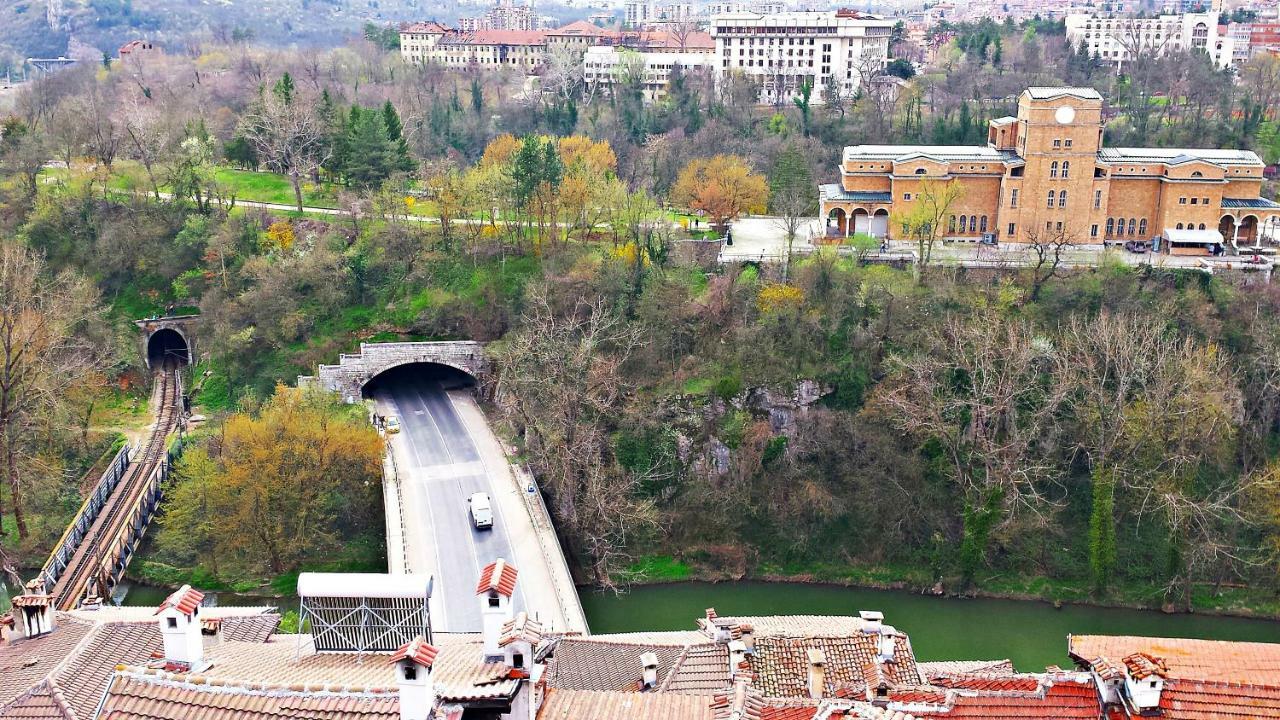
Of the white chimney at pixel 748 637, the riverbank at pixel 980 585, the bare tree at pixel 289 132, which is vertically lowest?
the riverbank at pixel 980 585

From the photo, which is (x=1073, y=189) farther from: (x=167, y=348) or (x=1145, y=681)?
(x=167, y=348)

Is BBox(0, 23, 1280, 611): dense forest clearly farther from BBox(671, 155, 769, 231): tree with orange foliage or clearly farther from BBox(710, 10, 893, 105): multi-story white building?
BBox(710, 10, 893, 105): multi-story white building

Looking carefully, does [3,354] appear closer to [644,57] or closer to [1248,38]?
[644,57]

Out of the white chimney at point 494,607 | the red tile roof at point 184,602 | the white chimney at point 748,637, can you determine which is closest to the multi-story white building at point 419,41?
the white chimney at point 748,637

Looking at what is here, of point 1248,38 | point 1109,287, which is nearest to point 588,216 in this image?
point 1109,287

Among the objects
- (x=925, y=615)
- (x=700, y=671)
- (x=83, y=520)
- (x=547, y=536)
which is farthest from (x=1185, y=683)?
(x=83, y=520)

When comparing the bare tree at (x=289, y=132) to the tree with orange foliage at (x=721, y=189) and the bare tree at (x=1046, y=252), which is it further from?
the bare tree at (x=1046, y=252)
